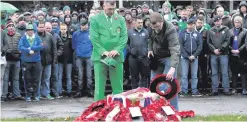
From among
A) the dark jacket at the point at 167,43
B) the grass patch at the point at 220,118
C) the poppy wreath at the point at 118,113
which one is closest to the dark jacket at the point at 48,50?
the dark jacket at the point at 167,43

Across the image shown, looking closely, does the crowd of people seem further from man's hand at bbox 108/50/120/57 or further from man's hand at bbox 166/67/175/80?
man's hand at bbox 166/67/175/80

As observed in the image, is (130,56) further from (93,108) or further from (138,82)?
(93,108)

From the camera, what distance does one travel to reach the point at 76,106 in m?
14.9

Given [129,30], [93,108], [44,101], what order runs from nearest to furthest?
1. [93,108]
2. [44,101]
3. [129,30]

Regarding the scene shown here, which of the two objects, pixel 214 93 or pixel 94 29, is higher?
pixel 94 29

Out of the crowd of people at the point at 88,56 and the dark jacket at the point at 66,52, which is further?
the dark jacket at the point at 66,52

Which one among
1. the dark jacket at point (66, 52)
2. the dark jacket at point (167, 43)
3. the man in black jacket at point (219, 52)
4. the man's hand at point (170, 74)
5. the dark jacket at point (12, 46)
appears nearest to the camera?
the man's hand at point (170, 74)

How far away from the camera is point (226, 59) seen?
17297 mm

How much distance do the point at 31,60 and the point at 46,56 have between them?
0.48 meters

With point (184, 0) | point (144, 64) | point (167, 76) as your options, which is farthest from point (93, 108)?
point (184, 0)

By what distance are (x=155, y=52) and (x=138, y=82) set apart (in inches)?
200

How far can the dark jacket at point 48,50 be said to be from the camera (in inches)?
662

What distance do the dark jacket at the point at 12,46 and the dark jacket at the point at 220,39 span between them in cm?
522

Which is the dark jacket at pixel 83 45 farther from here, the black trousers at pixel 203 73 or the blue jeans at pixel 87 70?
the black trousers at pixel 203 73
